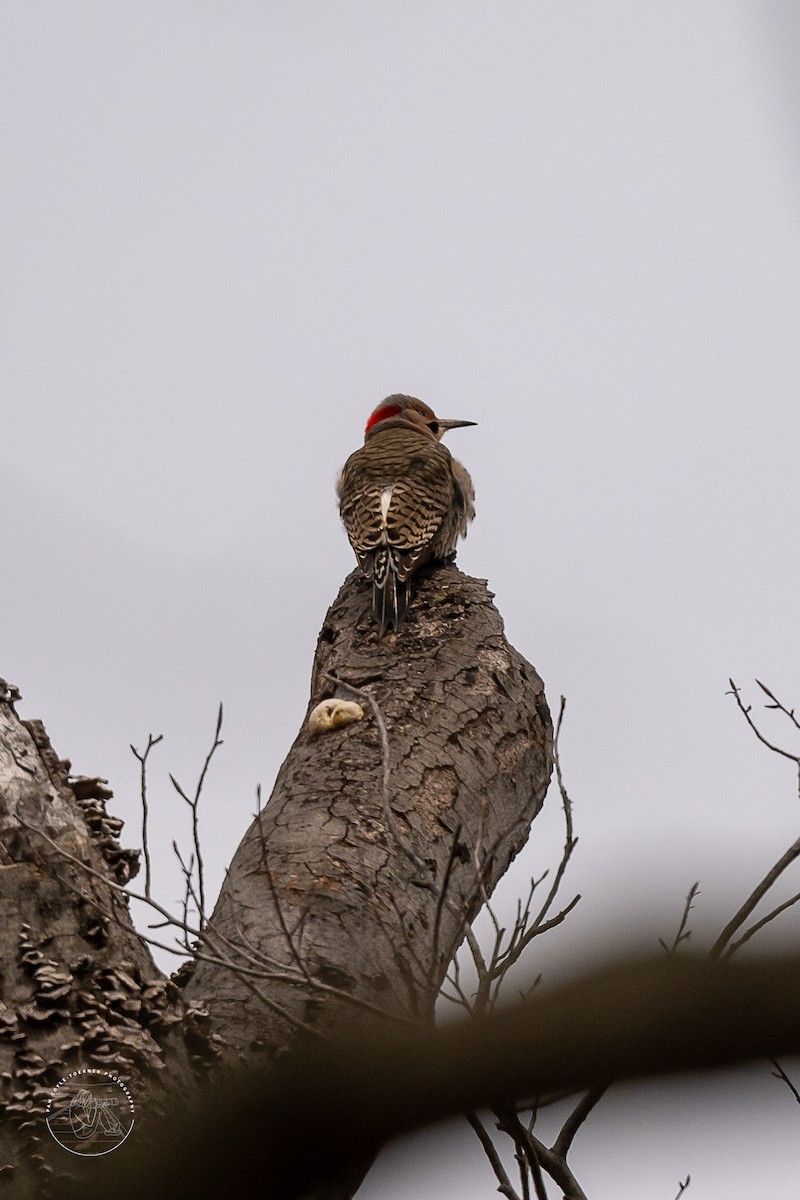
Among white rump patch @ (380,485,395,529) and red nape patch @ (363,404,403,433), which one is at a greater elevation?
red nape patch @ (363,404,403,433)

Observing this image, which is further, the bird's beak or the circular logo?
the bird's beak

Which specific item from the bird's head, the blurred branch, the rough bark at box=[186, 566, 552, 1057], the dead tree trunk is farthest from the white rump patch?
the blurred branch

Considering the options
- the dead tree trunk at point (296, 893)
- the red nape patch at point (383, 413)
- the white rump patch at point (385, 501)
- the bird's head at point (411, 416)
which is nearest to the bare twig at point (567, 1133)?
the dead tree trunk at point (296, 893)

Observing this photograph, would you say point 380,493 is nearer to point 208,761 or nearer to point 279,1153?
point 208,761

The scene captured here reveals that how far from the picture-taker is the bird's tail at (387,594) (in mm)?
4977

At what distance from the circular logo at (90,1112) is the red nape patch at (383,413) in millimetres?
6803

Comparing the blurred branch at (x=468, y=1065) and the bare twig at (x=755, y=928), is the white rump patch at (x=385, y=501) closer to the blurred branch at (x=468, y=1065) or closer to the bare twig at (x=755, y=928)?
the bare twig at (x=755, y=928)

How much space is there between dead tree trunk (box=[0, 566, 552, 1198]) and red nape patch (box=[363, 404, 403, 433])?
4.58 meters

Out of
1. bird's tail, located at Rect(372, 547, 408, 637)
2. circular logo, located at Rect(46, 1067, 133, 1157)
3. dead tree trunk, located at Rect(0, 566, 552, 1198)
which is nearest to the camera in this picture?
circular logo, located at Rect(46, 1067, 133, 1157)

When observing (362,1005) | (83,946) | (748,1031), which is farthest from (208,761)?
(748,1031)

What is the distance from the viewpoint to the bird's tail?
4.98m

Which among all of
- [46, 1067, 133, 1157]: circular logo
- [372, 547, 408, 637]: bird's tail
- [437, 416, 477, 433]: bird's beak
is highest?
[437, 416, 477, 433]: bird's beak

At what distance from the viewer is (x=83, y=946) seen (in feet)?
8.96

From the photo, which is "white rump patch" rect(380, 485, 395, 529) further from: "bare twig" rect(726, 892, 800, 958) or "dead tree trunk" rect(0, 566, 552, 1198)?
"bare twig" rect(726, 892, 800, 958)
